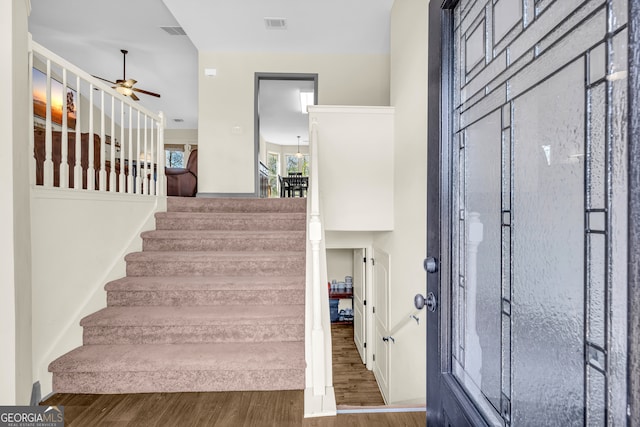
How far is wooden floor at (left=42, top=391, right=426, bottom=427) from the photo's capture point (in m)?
1.58

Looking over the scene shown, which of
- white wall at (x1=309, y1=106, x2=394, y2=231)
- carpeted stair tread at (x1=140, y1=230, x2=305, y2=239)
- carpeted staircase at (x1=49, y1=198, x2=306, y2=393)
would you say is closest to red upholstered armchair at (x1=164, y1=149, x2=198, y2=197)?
carpeted staircase at (x1=49, y1=198, x2=306, y2=393)

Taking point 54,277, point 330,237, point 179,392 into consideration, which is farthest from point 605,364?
point 330,237

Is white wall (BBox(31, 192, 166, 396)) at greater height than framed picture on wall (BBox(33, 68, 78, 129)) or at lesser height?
lesser

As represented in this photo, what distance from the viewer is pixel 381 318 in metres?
3.70

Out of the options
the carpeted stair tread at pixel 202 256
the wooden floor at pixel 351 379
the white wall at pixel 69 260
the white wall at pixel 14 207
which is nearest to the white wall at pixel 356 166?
the carpeted stair tread at pixel 202 256

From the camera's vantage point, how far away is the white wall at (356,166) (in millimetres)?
3117

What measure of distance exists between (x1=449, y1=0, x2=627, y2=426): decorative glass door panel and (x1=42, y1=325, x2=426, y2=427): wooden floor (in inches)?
35.1

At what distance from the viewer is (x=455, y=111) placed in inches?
39.0

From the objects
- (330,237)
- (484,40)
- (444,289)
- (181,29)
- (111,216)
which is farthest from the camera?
(181,29)

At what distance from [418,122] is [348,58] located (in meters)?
2.95

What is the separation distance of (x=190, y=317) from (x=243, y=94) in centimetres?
367

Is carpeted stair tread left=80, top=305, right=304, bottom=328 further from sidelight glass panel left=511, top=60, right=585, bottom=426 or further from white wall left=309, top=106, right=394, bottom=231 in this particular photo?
sidelight glass panel left=511, top=60, right=585, bottom=426

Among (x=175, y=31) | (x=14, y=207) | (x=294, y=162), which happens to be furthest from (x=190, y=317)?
(x=294, y=162)

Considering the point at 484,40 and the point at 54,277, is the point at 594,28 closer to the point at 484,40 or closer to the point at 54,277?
the point at 484,40
